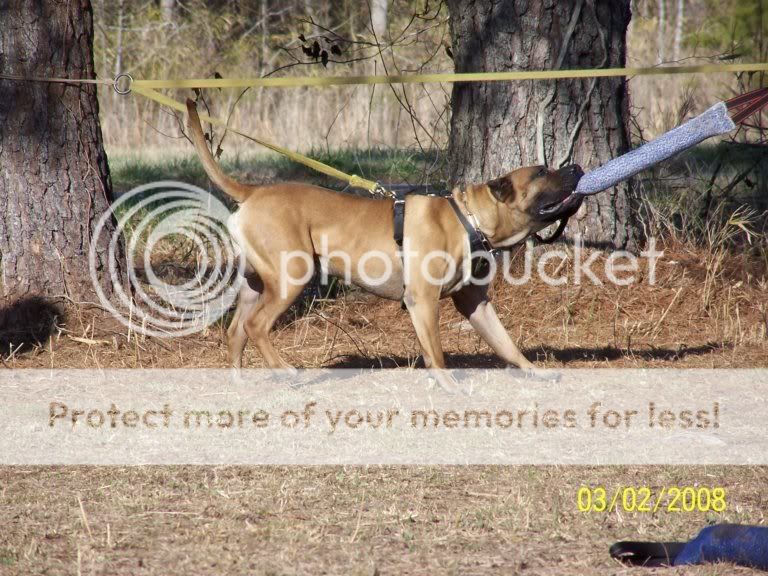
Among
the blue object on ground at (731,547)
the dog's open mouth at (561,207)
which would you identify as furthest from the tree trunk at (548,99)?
the blue object on ground at (731,547)

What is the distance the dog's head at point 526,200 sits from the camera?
5273mm

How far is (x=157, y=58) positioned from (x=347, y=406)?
1422cm

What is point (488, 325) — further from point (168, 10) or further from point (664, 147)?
point (168, 10)

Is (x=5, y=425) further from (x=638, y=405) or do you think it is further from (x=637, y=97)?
(x=637, y=97)

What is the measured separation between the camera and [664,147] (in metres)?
5.23

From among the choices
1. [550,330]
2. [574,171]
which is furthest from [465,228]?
[550,330]

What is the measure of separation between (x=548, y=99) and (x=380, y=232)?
2269 mm

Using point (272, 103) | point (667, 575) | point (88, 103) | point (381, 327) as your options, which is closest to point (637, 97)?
point (272, 103)

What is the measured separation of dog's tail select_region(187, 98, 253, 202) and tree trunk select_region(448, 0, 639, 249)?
2363mm

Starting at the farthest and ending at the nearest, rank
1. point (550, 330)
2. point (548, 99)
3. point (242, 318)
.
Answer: point (548, 99) → point (550, 330) → point (242, 318)

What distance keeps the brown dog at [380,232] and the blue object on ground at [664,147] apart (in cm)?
15

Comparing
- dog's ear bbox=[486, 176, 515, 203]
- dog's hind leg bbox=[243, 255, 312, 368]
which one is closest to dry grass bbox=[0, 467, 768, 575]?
dog's hind leg bbox=[243, 255, 312, 368]
